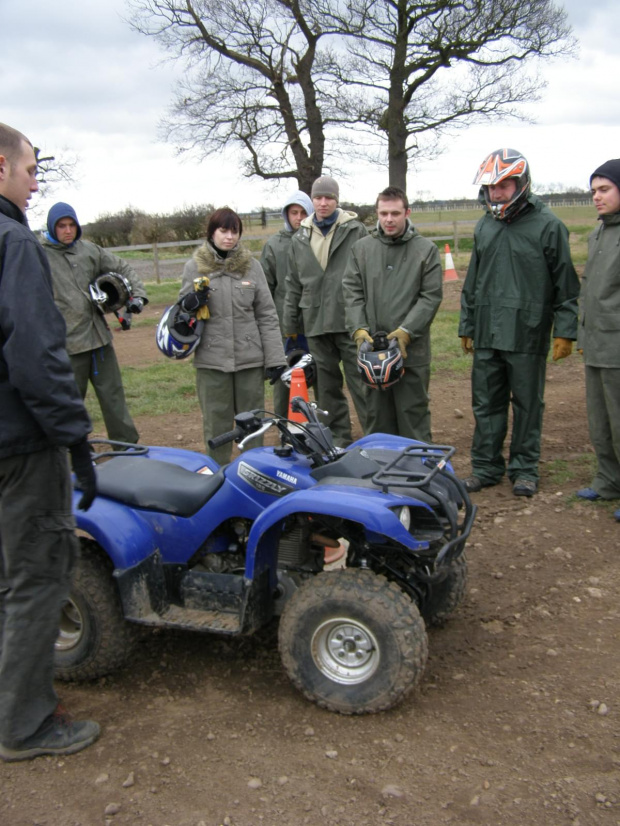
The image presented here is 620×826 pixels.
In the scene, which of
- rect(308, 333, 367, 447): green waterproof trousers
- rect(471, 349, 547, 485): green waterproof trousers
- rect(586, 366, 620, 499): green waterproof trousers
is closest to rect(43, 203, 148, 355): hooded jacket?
rect(308, 333, 367, 447): green waterproof trousers

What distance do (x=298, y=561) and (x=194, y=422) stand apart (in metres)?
4.84

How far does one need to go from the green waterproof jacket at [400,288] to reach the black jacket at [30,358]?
132 inches

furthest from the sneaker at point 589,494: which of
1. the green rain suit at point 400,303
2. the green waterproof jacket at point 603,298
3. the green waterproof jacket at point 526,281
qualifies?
the green rain suit at point 400,303

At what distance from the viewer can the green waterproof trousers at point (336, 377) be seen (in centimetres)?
675

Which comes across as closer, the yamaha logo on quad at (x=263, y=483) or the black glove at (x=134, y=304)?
the yamaha logo on quad at (x=263, y=483)

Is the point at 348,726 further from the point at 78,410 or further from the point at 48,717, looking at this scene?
the point at 78,410

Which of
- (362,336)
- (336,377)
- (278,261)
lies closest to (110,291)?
(278,261)

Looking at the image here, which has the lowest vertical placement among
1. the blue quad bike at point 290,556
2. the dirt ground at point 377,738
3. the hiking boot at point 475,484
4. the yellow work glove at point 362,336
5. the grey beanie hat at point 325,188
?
the hiking boot at point 475,484

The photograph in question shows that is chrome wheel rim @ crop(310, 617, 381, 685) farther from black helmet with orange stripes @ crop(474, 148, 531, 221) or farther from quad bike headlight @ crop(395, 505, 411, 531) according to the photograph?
black helmet with orange stripes @ crop(474, 148, 531, 221)

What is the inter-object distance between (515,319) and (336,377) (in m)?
1.77

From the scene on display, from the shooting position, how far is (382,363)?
5.69 metres

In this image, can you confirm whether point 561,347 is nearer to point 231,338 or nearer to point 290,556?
point 231,338

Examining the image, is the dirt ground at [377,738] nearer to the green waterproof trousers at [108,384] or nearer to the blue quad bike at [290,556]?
the blue quad bike at [290,556]

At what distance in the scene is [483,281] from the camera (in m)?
6.00
